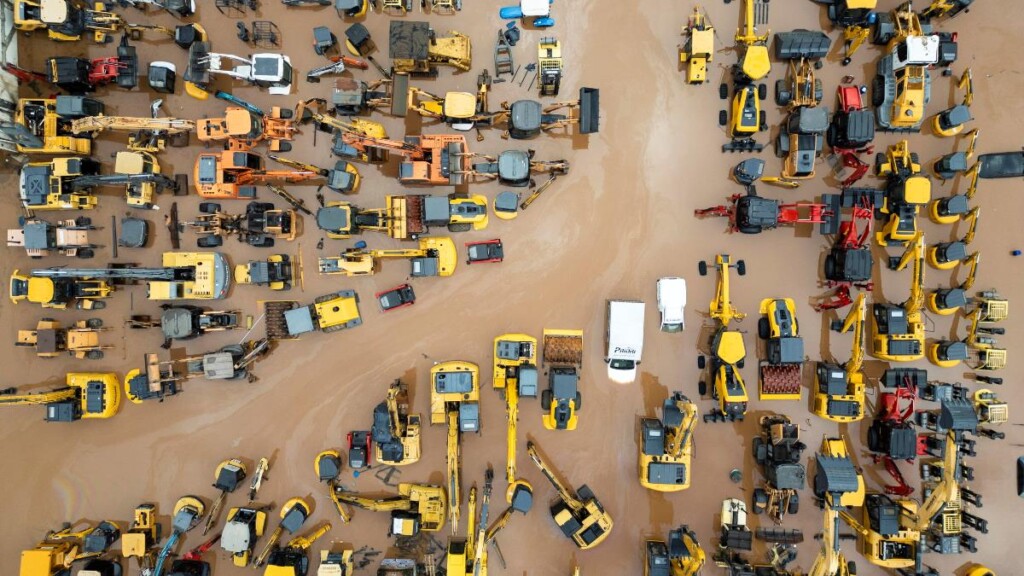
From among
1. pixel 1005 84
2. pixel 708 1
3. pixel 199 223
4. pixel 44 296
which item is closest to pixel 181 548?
pixel 44 296

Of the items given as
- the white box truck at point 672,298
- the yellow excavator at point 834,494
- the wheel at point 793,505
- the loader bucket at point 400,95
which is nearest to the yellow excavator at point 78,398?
the loader bucket at point 400,95

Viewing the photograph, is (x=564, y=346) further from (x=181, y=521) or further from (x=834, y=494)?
(x=181, y=521)

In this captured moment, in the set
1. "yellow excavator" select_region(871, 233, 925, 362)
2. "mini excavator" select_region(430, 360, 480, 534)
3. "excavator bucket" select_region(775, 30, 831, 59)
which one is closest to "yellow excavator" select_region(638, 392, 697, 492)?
"mini excavator" select_region(430, 360, 480, 534)

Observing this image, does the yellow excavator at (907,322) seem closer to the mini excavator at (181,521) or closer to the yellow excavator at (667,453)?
the yellow excavator at (667,453)

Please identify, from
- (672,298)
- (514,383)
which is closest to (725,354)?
(672,298)

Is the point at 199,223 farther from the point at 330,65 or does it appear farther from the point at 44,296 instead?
the point at 330,65

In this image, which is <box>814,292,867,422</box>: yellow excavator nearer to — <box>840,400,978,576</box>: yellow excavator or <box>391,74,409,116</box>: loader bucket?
<box>840,400,978,576</box>: yellow excavator

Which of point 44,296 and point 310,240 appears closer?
point 44,296
